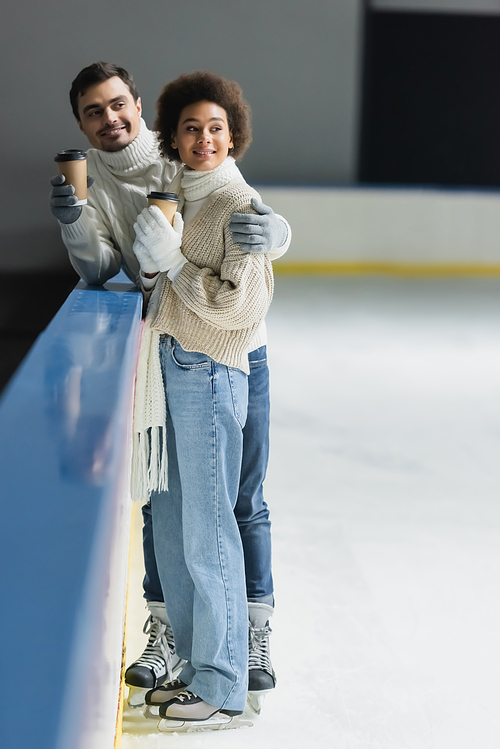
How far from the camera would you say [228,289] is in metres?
1.29

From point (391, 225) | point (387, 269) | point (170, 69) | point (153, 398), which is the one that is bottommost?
point (387, 269)

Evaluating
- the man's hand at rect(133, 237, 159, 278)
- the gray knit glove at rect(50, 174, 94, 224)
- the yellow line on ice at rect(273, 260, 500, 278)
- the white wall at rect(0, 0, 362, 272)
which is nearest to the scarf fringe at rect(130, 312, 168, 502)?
the man's hand at rect(133, 237, 159, 278)

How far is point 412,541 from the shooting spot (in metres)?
2.43

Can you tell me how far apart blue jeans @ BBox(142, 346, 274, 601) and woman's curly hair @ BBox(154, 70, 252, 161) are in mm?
420

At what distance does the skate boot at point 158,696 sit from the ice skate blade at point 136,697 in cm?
2

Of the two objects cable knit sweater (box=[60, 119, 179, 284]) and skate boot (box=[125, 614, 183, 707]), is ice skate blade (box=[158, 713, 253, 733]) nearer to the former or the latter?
skate boot (box=[125, 614, 183, 707])

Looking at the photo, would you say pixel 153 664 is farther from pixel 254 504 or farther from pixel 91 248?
pixel 91 248

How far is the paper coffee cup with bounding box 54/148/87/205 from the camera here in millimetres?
1312

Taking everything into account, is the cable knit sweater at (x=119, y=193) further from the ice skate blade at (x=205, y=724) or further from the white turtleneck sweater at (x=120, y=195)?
the ice skate blade at (x=205, y=724)

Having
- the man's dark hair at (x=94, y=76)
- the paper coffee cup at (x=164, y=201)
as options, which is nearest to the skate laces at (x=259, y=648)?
the paper coffee cup at (x=164, y=201)

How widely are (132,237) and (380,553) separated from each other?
4.42 feet

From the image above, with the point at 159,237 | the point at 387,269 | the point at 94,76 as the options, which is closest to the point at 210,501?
the point at 159,237

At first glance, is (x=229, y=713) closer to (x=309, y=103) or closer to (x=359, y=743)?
(x=359, y=743)

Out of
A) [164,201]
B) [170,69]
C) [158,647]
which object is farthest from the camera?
[170,69]
